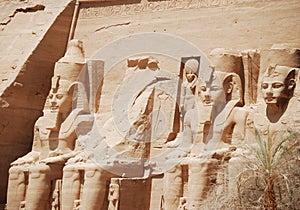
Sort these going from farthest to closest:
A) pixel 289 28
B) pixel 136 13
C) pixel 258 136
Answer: pixel 136 13, pixel 289 28, pixel 258 136

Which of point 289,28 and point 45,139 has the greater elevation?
point 289,28

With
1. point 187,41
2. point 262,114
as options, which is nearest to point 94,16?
point 187,41

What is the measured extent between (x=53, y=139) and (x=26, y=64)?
148cm

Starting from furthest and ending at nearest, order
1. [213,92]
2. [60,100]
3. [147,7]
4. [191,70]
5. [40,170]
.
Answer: [147,7], [60,100], [40,170], [191,70], [213,92]

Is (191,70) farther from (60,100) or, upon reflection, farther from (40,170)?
(40,170)

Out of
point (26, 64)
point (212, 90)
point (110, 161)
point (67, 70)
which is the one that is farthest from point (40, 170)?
point (212, 90)

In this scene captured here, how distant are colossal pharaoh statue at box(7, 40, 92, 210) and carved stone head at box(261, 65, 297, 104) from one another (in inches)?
122

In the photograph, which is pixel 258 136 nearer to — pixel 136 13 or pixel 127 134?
pixel 127 134

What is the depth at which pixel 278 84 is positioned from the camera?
10477 millimetres

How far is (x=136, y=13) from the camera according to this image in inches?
524

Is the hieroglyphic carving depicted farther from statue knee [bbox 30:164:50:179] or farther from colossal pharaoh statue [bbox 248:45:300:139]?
statue knee [bbox 30:164:50:179]

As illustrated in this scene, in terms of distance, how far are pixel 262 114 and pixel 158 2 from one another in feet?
10.8

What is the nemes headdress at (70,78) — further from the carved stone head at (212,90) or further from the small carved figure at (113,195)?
the carved stone head at (212,90)

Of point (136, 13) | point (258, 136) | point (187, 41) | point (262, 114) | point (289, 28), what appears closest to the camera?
point (258, 136)
